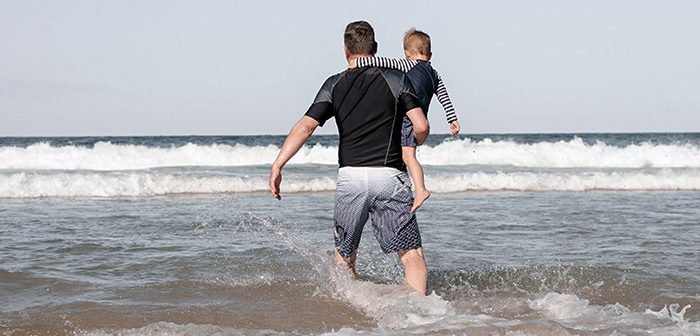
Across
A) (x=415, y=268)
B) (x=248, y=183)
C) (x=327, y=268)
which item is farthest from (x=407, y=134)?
(x=248, y=183)

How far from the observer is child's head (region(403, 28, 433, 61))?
5.44 metres

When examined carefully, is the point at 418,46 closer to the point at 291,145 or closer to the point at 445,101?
the point at 445,101

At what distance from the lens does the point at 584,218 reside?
1092cm

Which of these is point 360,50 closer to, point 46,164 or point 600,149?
point 46,164

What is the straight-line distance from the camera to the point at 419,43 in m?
5.44

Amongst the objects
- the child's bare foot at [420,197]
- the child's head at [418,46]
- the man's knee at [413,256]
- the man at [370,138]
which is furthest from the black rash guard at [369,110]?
the man's knee at [413,256]

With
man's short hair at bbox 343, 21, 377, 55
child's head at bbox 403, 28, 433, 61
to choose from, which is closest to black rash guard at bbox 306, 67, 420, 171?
man's short hair at bbox 343, 21, 377, 55

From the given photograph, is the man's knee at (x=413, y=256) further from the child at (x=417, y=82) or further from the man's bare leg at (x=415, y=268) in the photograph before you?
the child at (x=417, y=82)

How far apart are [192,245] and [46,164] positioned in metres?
21.1

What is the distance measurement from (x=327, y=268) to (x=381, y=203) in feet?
5.80

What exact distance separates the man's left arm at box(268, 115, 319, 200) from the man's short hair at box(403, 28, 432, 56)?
861 mm

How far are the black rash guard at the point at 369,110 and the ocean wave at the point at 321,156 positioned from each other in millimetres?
22596

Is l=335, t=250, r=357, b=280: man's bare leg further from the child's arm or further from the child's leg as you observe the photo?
the child's arm

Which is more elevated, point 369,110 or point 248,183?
point 369,110
